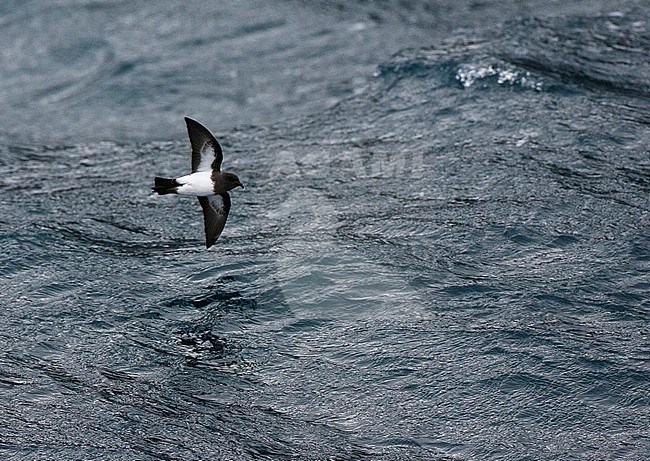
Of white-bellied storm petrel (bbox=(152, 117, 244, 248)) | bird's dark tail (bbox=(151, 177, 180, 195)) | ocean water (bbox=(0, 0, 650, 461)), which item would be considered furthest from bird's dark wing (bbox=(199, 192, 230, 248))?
ocean water (bbox=(0, 0, 650, 461))

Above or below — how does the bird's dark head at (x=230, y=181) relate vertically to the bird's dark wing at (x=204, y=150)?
below

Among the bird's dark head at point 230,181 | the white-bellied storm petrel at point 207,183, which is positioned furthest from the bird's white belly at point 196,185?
the bird's dark head at point 230,181

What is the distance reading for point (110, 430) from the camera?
23.0 feet

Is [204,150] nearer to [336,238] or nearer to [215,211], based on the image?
[215,211]

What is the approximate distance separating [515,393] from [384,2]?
997cm

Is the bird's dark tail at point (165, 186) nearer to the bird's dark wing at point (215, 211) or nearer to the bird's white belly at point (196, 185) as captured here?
the bird's white belly at point (196, 185)

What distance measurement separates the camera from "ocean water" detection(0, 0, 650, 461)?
7199mm

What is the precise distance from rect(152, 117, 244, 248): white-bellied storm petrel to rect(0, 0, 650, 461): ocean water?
26.4 inches

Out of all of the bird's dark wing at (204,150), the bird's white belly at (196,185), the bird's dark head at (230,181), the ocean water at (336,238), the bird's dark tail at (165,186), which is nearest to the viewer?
the ocean water at (336,238)

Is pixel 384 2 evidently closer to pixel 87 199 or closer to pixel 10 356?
pixel 87 199

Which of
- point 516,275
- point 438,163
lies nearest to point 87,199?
point 438,163

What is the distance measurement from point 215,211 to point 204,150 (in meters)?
0.55

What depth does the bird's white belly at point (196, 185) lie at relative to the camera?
8422 mm

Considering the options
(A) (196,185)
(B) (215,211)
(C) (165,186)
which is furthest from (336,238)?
(C) (165,186)
